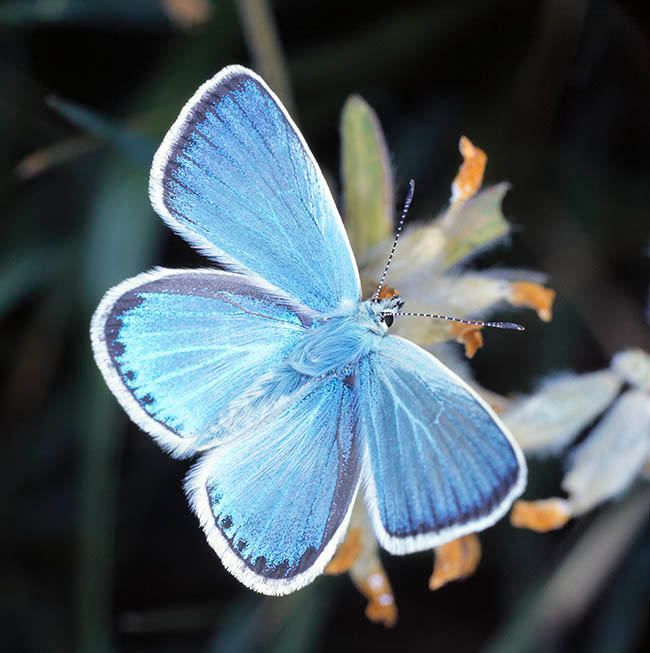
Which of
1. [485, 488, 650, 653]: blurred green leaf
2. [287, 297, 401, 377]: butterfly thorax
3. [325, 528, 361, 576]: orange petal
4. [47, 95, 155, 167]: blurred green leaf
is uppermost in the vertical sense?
[47, 95, 155, 167]: blurred green leaf

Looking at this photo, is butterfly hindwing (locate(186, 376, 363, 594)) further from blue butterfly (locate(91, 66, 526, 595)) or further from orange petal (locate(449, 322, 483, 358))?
orange petal (locate(449, 322, 483, 358))

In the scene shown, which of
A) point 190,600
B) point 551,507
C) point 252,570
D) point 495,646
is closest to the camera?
point 252,570

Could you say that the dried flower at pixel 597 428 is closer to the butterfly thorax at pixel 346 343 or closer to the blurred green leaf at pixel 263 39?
the butterfly thorax at pixel 346 343

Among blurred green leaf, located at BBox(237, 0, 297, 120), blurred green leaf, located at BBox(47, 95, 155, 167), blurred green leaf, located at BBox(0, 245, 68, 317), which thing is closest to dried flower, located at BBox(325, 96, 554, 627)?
blurred green leaf, located at BBox(237, 0, 297, 120)

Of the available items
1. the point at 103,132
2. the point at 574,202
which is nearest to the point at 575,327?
the point at 574,202

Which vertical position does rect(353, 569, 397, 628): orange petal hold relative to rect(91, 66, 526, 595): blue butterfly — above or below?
below

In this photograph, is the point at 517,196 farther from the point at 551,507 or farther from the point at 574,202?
the point at 551,507

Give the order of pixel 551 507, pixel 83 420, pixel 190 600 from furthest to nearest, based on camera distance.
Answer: pixel 190 600 → pixel 83 420 → pixel 551 507

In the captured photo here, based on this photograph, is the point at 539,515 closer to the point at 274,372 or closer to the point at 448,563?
the point at 448,563
